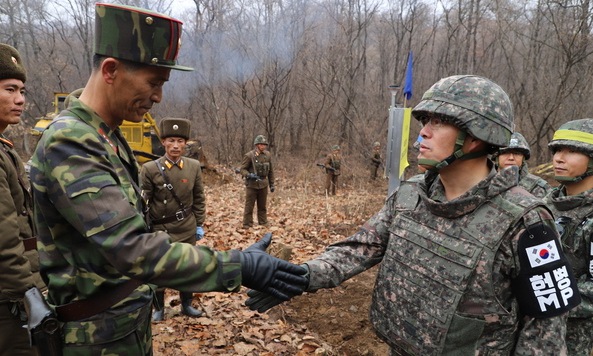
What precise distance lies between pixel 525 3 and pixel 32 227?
25.0 meters

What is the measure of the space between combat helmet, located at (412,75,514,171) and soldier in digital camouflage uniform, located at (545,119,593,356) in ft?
4.43

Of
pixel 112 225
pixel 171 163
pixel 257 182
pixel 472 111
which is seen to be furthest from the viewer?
pixel 257 182

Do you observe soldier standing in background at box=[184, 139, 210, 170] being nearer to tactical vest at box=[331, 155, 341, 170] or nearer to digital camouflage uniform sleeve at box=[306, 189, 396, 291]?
tactical vest at box=[331, 155, 341, 170]

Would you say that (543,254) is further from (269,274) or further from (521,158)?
(521,158)

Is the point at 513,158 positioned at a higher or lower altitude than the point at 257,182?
higher

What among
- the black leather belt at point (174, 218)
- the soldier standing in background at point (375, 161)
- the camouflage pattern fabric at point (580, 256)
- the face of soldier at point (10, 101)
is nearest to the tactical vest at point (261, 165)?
the black leather belt at point (174, 218)

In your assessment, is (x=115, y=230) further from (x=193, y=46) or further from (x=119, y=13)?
(x=193, y=46)

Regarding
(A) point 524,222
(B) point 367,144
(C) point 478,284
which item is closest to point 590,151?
(A) point 524,222

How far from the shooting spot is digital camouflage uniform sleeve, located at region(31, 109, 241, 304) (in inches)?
63.6

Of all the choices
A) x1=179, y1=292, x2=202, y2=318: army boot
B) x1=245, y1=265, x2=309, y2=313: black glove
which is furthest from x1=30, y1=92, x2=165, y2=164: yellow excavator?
x1=245, y1=265, x2=309, y2=313: black glove

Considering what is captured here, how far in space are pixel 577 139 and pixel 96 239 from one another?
11.5 feet

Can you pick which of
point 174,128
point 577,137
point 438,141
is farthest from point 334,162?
point 438,141

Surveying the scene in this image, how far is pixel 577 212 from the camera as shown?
2945mm

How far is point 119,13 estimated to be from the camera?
6.13 feet
